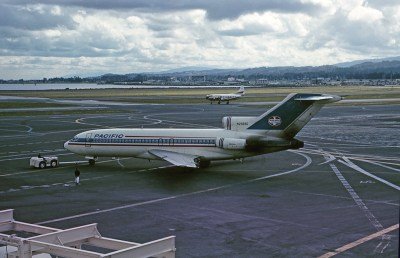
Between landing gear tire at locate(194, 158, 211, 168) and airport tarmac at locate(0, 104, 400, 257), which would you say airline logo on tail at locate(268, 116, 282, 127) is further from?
landing gear tire at locate(194, 158, 211, 168)

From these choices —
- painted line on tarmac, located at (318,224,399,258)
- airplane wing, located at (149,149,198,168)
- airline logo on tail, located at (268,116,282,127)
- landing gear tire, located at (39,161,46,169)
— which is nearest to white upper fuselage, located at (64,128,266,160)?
airplane wing, located at (149,149,198,168)

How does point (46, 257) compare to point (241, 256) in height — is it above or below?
above

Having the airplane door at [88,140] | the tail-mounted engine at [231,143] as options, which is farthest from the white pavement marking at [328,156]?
the airplane door at [88,140]

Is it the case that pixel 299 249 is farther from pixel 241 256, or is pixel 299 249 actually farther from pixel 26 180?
pixel 26 180

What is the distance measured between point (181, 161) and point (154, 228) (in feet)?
54.8

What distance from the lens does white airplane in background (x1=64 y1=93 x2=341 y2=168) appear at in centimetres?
4538

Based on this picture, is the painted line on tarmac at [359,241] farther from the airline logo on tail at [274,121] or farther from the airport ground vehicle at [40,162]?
the airport ground vehicle at [40,162]

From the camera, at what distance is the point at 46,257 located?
12.8m

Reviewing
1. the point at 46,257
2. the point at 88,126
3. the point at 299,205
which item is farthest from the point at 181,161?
the point at 88,126

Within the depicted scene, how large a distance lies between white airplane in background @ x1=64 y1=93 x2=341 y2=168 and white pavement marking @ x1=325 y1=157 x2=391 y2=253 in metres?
4.90

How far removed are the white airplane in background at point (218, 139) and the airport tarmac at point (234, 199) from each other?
1.62 meters

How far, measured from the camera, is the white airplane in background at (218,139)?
45375mm

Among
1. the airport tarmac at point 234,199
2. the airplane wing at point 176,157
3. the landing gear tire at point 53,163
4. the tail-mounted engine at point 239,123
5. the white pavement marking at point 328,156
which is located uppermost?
the tail-mounted engine at point 239,123

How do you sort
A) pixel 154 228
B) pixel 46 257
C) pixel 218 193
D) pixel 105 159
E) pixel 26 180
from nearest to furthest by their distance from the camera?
pixel 46 257
pixel 154 228
pixel 218 193
pixel 26 180
pixel 105 159
